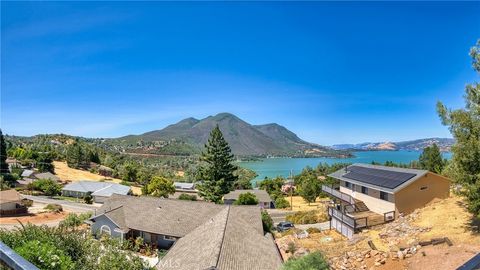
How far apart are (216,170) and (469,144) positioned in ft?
115

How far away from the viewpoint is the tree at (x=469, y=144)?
60.2 feet

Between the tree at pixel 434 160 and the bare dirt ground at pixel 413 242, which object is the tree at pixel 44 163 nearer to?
the bare dirt ground at pixel 413 242

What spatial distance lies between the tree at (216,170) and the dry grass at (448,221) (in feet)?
90.4

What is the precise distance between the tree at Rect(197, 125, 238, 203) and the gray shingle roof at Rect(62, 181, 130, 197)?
81.3ft

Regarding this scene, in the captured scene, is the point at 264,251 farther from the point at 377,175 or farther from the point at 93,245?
the point at 377,175

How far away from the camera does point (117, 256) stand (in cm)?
1216

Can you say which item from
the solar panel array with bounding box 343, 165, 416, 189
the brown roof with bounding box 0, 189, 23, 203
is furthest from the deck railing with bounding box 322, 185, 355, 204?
the brown roof with bounding box 0, 189, 23, 203

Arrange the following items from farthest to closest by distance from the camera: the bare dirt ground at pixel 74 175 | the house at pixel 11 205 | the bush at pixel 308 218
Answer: the bare dirt ground at pixel 74 175 < the house at pixel 11 205 < the bush at pixel 308 218

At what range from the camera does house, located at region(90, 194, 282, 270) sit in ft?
57.0

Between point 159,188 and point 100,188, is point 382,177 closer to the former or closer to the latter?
point 159,188

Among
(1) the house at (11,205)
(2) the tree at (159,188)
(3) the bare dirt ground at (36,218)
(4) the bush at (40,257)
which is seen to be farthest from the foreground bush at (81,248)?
(2) the tree at (159,188)

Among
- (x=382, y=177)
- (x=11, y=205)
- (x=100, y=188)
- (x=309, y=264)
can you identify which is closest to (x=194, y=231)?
(x=309, y=264)

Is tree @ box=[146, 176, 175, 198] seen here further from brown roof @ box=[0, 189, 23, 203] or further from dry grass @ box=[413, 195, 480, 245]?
dry grass @ box=[413, 195, 480, 245]

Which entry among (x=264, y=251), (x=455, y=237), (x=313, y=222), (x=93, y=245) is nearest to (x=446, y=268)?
(x=455, y=237)
